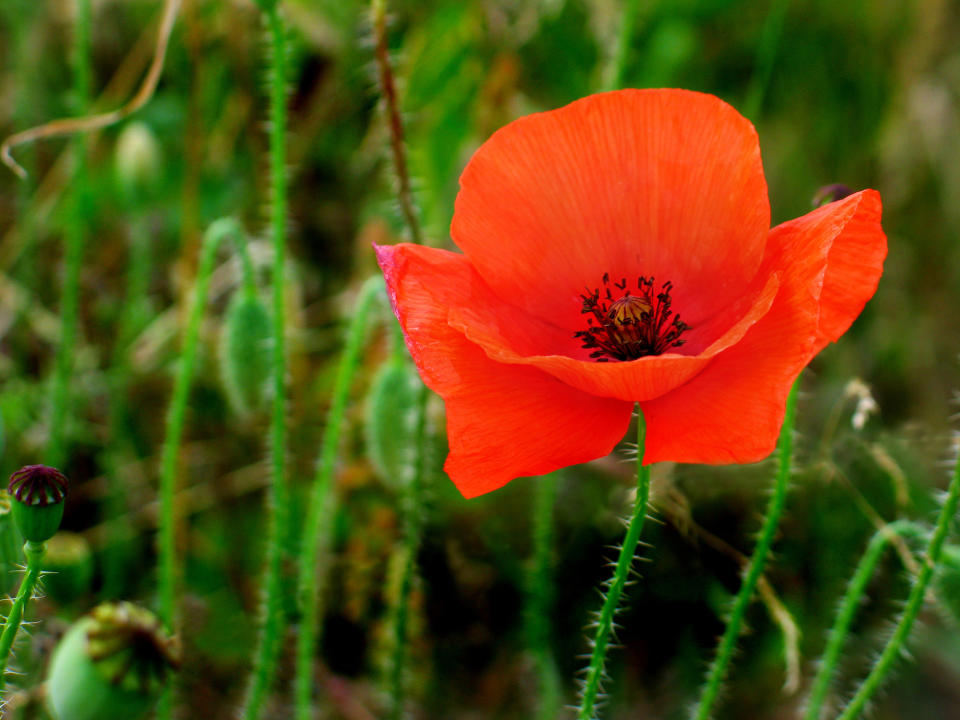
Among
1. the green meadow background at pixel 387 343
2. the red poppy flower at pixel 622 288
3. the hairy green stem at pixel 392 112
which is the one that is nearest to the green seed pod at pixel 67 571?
the green meadow background at pixel 387 343

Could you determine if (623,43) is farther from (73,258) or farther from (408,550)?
(73,258)

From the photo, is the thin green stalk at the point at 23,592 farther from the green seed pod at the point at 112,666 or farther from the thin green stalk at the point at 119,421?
the thin green stalk at the point at 119,421

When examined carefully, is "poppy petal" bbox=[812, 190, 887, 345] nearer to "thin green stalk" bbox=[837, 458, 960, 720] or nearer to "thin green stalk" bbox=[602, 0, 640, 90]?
"thin green stalk" bbox=[837, 458, 960, 720]

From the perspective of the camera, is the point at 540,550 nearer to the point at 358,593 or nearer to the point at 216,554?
the point at 358,593

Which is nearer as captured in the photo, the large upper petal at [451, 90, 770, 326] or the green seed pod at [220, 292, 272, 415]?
the large upper petal at [451, 90, 770, 326]

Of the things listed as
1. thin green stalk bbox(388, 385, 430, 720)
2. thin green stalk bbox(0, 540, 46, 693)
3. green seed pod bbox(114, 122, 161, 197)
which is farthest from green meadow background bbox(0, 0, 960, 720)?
thin green stalk bbox(0, 540, 46, 693)

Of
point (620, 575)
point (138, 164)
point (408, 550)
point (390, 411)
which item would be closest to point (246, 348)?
point (390, 411)

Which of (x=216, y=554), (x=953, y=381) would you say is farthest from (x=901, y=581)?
(x=216, y=554)
